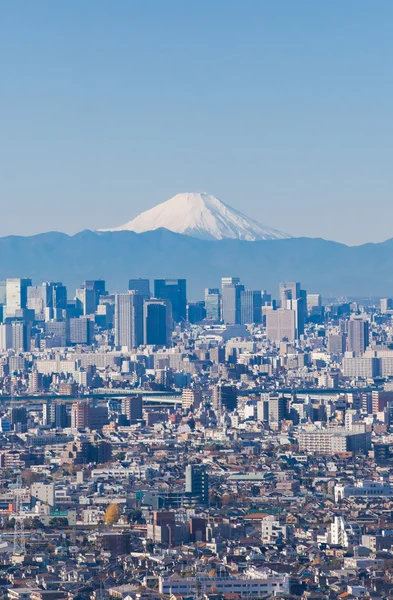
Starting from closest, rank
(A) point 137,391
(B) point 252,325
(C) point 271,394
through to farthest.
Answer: (C) point 271,394, (A) point 137,391, (B) point 252,325

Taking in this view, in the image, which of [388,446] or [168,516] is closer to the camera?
[168,516]

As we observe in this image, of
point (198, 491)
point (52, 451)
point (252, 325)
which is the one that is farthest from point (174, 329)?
point (198, 491)

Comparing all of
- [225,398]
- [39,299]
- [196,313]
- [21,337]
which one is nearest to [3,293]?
[39,299]

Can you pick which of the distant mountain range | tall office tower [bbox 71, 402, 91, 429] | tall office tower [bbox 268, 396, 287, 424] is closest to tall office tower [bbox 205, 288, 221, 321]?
the distant mountain range

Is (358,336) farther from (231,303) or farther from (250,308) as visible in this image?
(231,303)

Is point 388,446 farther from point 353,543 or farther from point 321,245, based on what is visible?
point 321,245

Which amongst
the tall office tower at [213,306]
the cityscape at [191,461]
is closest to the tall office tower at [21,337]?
the cityscape at [191,461]

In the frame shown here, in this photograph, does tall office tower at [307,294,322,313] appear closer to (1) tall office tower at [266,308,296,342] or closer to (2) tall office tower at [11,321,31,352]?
(1) tall office tower at [266,308,296,342]
